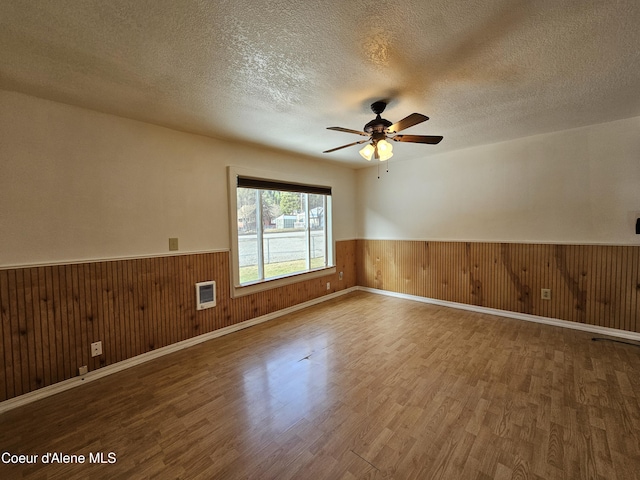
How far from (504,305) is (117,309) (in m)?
4.79

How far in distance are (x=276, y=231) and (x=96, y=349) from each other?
7.92 ft

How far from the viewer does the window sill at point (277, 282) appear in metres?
3.52

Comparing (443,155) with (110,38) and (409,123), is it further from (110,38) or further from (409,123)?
(110,38)

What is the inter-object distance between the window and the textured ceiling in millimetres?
1121

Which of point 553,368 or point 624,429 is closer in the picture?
point 624,429

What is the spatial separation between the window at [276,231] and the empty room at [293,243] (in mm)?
47

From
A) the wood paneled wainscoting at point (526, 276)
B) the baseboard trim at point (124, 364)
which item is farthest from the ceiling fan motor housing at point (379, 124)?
the baseboard trim at point (124, 364)

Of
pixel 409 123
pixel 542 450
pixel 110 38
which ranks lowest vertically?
pixel 542 450

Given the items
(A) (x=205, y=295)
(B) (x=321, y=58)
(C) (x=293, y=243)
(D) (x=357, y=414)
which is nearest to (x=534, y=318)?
(D) (x=357, y=414)

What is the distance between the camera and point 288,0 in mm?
1319

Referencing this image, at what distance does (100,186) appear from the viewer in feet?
8.16

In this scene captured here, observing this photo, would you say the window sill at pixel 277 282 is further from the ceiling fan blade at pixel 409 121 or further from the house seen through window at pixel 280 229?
the ceiling fan blade at pixel 409 121

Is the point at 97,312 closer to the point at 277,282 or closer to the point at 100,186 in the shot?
the point at 100,186

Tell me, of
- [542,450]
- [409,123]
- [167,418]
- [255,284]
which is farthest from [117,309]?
[542,450]
